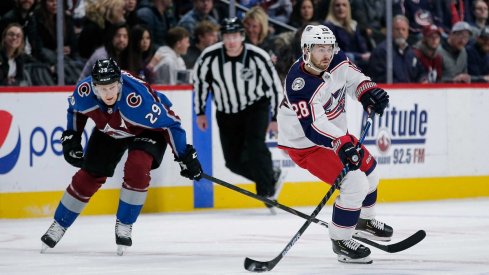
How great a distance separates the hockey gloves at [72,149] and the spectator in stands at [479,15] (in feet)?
20.2

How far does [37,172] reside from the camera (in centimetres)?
853

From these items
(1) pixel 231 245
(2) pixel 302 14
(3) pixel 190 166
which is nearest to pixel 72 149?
(3) pixel 190 166

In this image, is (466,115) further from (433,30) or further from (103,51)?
(103,51)

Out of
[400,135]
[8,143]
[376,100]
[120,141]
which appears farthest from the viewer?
[400,135]

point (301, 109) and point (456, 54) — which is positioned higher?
point (301, 109)

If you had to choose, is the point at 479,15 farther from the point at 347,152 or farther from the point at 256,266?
the point at 256,266

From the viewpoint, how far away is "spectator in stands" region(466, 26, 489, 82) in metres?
11.0

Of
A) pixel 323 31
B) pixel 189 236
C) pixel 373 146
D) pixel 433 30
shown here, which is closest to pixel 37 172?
pixel 189 236

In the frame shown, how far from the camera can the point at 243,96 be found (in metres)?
8.89

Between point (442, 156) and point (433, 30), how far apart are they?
1544 mm

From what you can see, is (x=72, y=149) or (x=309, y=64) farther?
(x=72, y=149)

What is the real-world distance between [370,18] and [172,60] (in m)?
2.09

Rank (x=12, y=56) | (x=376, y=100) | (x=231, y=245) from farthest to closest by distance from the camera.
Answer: (x=12, y=56)
(x=231, y=245)
(x=376, y=100)

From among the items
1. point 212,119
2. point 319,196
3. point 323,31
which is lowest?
point 319,196
